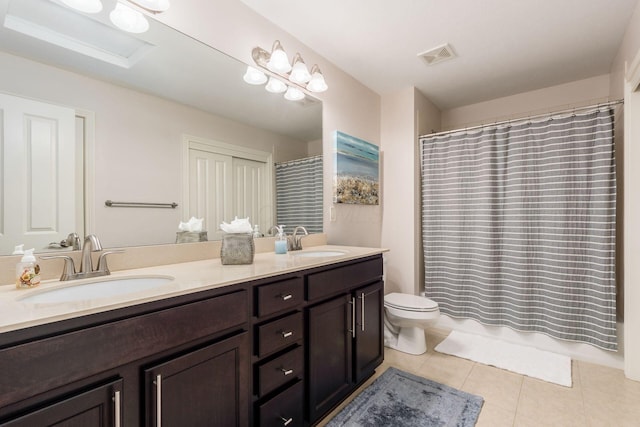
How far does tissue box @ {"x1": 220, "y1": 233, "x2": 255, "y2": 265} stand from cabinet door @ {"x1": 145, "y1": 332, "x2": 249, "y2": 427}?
0.40 m

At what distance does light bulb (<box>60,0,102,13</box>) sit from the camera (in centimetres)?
111

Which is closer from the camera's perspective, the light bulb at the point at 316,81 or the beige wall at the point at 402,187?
the light bulb at the point at 316,81

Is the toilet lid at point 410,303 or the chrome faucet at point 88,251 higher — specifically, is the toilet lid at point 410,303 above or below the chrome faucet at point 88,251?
below

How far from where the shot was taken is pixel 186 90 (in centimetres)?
149

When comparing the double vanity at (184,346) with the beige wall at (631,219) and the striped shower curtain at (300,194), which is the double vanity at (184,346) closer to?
the striped shower curtain at (300,194)

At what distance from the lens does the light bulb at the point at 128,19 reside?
121 centimetres

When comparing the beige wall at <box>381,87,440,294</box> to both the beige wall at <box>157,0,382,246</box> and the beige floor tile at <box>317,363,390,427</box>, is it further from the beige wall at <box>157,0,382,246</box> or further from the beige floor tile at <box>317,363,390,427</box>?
the beige floor tile at <box>317,363,390,427</box>

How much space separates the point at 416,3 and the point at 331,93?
81 cm

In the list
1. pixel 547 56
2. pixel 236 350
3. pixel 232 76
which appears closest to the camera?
pixel 236 350

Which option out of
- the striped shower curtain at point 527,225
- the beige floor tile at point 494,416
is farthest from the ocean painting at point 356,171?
the beige floor tile at point 494,416

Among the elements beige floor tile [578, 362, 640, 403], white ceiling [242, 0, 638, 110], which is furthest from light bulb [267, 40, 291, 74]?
beige floor tile [578, 362, 640, 403]

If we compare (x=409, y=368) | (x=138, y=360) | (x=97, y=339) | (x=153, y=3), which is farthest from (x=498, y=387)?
(x=153, y=3)

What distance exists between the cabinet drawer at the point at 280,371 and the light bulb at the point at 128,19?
1504mm

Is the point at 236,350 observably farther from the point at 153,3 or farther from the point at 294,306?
the point at 153,3
